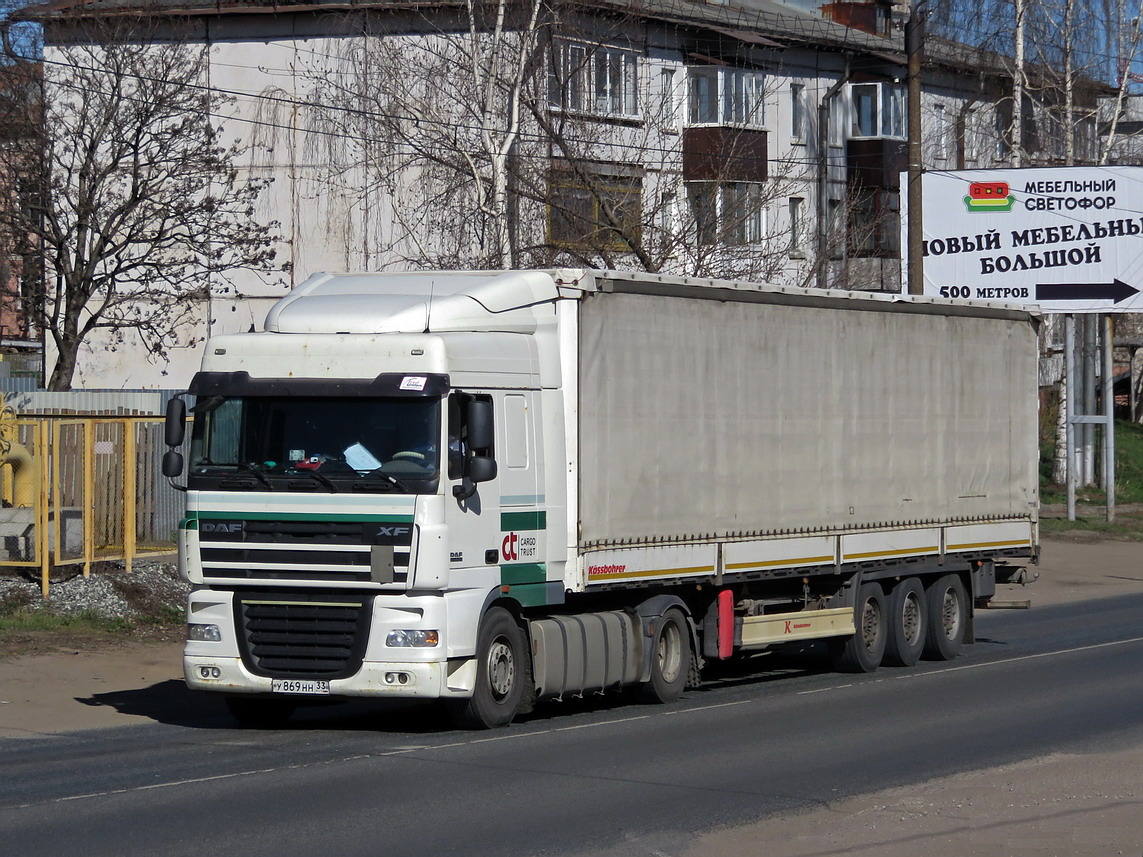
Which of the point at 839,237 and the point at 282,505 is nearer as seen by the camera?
the point at 282,505

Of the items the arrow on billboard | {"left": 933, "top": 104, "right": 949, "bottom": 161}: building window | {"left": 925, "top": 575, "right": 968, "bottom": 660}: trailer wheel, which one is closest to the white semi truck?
{"left": 925, "top": 575, "right": 968, "bottom": 660}: trailer wheel

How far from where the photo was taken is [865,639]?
53.5 ft

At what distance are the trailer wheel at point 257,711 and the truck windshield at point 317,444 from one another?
1819 mm

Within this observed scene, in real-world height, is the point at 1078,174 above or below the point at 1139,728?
above

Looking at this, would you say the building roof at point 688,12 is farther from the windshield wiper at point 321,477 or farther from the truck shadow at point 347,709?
the windshield wiper at point 321,477

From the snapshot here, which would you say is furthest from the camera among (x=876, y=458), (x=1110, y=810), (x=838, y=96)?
(x=838, y=96)

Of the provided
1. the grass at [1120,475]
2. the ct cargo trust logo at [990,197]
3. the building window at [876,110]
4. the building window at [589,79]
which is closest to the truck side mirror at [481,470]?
the building window at [589,79]

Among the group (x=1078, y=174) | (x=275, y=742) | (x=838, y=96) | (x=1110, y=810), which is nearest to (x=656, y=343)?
(x=275, y=742)

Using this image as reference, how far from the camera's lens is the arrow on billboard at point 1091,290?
115 ft

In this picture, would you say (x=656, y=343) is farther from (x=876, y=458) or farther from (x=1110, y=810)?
(x=1110, y=810)

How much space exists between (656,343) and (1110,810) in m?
5.77

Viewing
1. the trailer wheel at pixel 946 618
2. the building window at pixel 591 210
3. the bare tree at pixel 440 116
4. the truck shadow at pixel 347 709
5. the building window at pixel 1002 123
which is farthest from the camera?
the building window at pixel 1002 123

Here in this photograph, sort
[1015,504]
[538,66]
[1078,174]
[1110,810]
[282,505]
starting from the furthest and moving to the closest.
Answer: [1078,174] < [538,66] < [1015,504] < [282,505] < [1110,810]

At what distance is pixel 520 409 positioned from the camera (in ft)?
40.0
